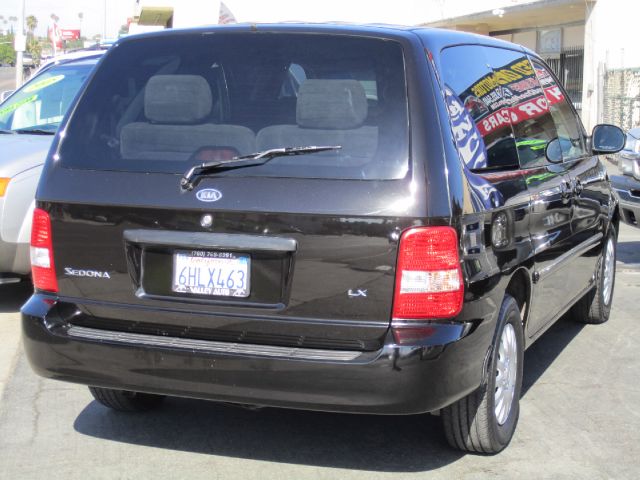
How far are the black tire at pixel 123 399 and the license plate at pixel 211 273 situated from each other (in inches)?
44.2

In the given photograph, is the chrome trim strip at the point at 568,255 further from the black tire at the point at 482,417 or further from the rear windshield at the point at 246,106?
the rear windshield at the point at 246,106

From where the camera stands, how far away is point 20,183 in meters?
7.16

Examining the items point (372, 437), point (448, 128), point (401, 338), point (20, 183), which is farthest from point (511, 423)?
point (20, 183)

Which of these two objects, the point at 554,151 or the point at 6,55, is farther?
the point at 6,55

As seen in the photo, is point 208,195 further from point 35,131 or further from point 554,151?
point 35,131

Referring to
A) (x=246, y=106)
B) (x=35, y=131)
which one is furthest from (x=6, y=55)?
(x=246, y=106)

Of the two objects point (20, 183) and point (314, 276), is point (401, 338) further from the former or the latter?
point (20, 183)

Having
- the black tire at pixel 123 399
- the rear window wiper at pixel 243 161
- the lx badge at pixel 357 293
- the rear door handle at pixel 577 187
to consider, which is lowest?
the black tire at pixel 123 399

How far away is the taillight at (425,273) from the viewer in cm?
380

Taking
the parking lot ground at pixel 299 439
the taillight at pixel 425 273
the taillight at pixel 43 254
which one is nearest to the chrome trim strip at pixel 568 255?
the parking lot ground at pixel 299 439

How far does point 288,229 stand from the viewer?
12.7ft

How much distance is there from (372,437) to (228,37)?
199 cm

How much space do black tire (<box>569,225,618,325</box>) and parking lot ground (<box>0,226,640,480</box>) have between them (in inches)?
42.7

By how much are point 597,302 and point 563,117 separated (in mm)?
1525
